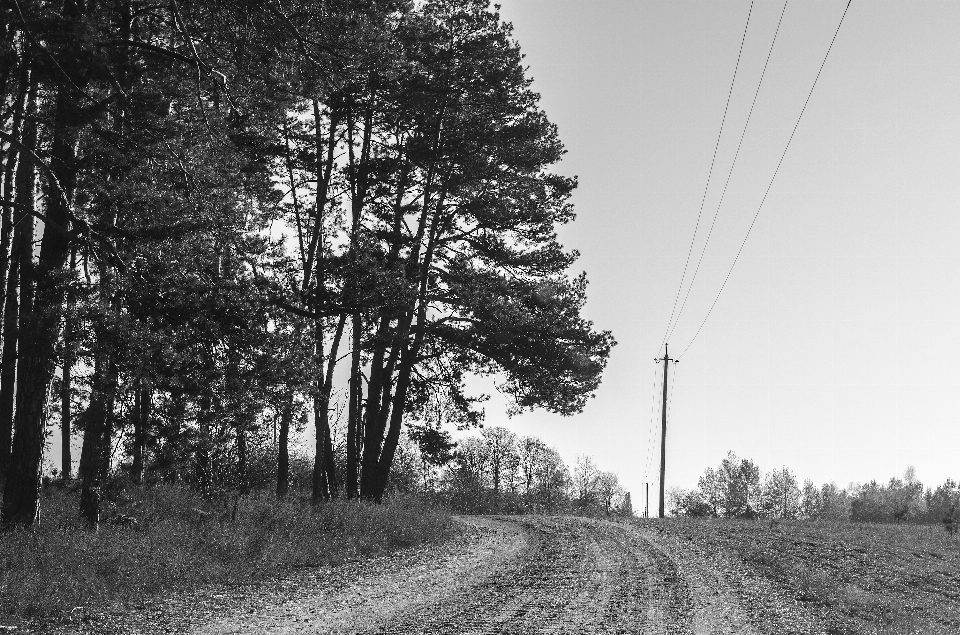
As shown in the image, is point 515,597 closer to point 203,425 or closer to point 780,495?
point 203,425

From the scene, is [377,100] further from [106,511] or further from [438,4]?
[106,511]

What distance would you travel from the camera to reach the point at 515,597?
11.2 metres

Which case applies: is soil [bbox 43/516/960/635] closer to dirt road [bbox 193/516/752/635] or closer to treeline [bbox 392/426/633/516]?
dirt road [bbox 193/516/752/635]

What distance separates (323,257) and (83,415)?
9.17 meters

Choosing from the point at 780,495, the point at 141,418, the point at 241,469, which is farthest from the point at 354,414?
the point at 780,495

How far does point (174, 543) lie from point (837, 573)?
11.9 meters

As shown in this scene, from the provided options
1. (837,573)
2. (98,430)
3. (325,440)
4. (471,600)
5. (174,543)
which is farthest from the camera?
(325,440)

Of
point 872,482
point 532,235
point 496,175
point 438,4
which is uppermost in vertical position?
point 438,4

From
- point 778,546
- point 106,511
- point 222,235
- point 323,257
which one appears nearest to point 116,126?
point 222,235

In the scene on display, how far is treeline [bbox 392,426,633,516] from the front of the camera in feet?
86.1

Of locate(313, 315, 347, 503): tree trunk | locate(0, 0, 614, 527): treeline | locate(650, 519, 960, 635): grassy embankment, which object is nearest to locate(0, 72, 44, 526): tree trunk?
locate(0, 0, 614, 527): treeline

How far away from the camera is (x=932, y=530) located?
25.8 metres

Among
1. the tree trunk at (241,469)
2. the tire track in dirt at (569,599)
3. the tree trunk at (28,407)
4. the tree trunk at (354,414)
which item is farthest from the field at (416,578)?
the tree trunk at (354,414)

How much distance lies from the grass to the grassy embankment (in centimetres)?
694
